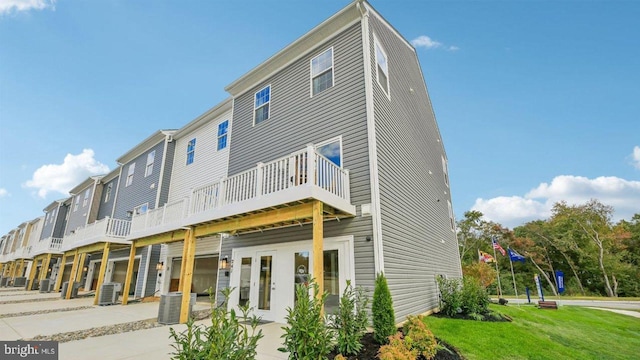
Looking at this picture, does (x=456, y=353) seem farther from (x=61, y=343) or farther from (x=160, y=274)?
(x=160, y=274)

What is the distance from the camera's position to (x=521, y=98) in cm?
1884

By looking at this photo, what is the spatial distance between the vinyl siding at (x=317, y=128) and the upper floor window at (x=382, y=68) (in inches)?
35.0

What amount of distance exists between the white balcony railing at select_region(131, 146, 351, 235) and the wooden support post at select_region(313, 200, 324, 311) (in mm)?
576

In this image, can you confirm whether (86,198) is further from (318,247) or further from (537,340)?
(537,340)

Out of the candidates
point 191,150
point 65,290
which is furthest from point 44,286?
point 191,150

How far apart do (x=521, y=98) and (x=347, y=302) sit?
2080cm

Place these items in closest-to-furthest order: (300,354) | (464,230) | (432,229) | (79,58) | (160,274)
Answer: (300,354) → (432,229) → (160,274) → (79,58) → (464,230)

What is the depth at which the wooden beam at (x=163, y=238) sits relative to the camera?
1056cm

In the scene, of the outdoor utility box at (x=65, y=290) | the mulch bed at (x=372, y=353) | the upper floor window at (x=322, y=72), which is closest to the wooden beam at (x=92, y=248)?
the outdoor utility box at (x=65, y=290)

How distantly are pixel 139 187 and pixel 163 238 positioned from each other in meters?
8.39

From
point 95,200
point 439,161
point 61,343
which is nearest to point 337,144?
point 61,343

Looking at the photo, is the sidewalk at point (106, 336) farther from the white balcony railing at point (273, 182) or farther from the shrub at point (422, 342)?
the white balcony railing at point (273, 182)

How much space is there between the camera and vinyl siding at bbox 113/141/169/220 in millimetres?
16359

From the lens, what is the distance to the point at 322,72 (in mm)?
9438
